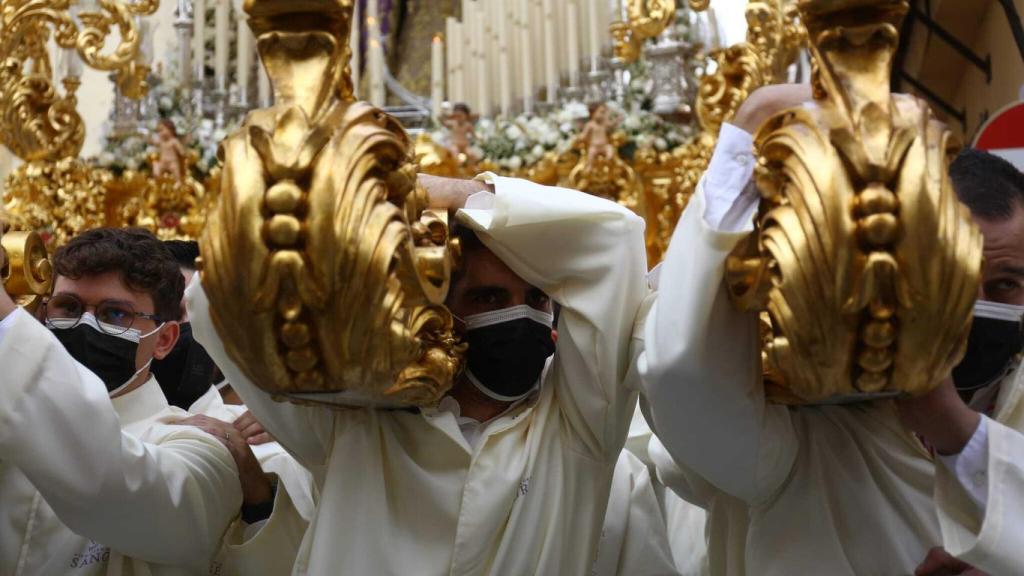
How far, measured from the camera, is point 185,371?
3.95 meters

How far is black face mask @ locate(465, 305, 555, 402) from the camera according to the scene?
8.94ft

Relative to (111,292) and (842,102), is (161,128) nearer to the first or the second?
(111,292)

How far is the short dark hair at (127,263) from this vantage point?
3111 millimetres

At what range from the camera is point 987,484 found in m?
2.22

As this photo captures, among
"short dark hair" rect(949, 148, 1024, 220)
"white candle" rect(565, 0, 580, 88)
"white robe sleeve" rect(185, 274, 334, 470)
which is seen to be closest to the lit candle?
"white candle" rect(565, 0, 580, 88)

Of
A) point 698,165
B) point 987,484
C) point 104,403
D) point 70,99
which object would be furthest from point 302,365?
point 70,99

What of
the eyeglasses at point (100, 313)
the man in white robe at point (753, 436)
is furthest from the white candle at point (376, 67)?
the man in white robe at point (753, 436)

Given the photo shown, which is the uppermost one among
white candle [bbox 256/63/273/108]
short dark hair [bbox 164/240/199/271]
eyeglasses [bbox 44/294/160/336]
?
eyeglasses [bbox 44/294/160/336]

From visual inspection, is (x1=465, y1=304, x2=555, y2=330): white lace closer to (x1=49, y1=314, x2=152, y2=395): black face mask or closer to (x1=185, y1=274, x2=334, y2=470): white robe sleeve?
(x1=185, y1=274, x2=334, y2=470): white robe sleeve

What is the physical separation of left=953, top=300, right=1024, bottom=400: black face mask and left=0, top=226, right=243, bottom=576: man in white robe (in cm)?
147

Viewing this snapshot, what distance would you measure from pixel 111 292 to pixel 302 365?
1.06 metres

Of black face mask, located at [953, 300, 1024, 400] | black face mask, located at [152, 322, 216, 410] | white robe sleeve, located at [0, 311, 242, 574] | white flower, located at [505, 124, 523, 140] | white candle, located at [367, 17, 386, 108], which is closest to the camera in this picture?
black face mask, located at [953, 300, 1024, 400]

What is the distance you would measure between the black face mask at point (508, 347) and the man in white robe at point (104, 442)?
2.04 feet

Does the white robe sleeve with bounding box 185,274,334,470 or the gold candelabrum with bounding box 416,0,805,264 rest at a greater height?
the white robe sleeve with bounding box 185,274,334,470
